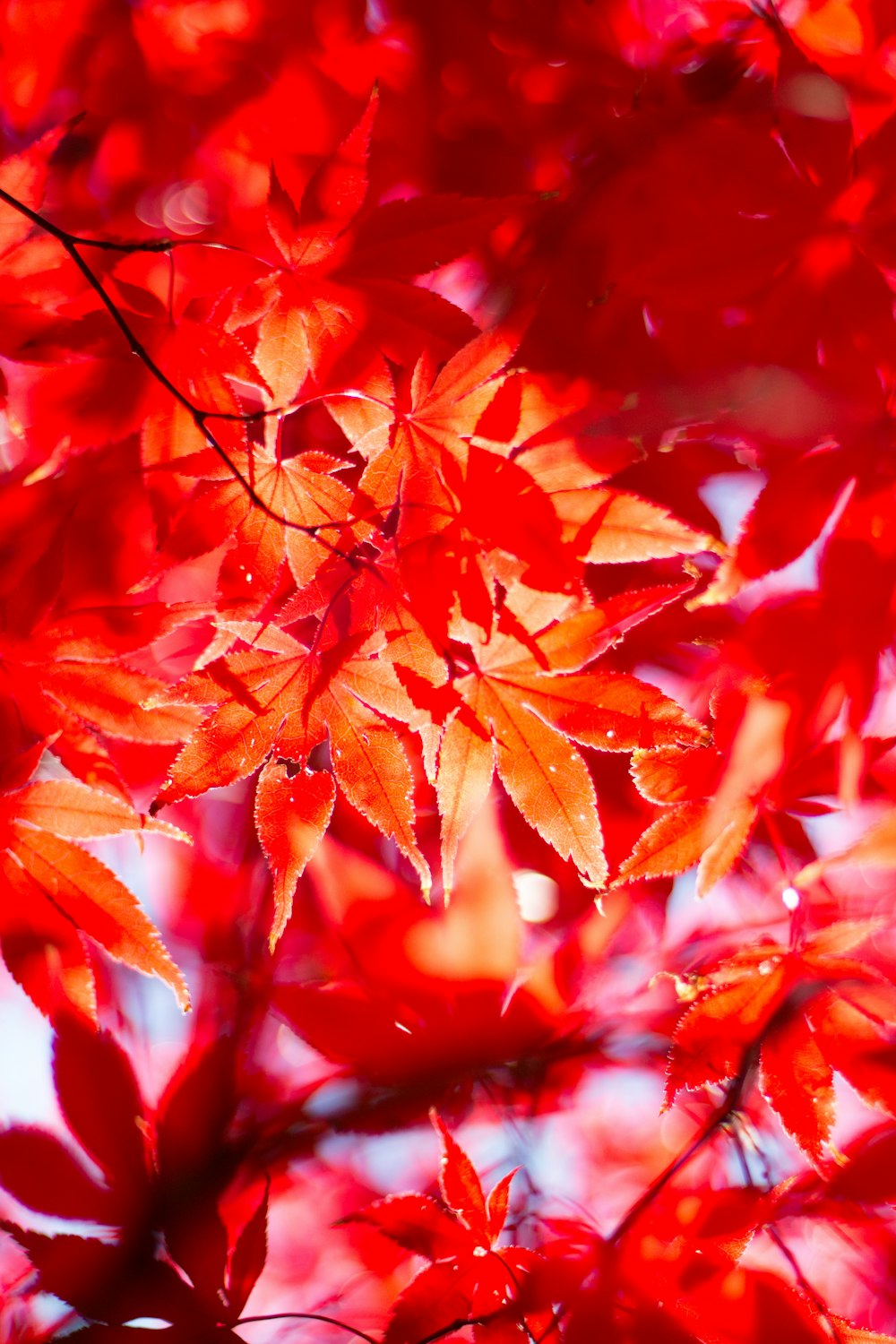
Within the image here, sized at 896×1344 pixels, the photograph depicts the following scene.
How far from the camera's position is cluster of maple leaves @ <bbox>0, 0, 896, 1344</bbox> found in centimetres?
68

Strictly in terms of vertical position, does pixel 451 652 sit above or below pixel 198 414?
below

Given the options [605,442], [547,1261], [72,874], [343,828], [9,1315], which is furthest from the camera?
[343,828]

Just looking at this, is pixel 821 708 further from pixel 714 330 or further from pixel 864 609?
pixel 714 330

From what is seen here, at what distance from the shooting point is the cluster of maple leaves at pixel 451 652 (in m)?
0.68

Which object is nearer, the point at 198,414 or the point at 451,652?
the point at 198,414

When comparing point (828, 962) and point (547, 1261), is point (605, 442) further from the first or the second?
point (547, 1261)

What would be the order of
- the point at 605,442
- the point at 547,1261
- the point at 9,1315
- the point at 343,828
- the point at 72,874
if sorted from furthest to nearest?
1. the point at 343,828
2. the point at 9,1315
3. the point at 547,1261
4. the point at 72,874
5. the point at 605,442

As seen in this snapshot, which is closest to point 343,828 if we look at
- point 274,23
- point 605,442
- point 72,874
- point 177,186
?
point 72,874

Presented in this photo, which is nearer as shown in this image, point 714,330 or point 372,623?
point 372,623

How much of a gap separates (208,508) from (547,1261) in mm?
880

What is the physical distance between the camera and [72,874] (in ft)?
2.55

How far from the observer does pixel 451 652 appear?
30.8 inches

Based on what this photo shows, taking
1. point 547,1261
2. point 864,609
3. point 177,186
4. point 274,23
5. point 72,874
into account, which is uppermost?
point 274,23

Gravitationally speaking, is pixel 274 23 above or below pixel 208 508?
above
